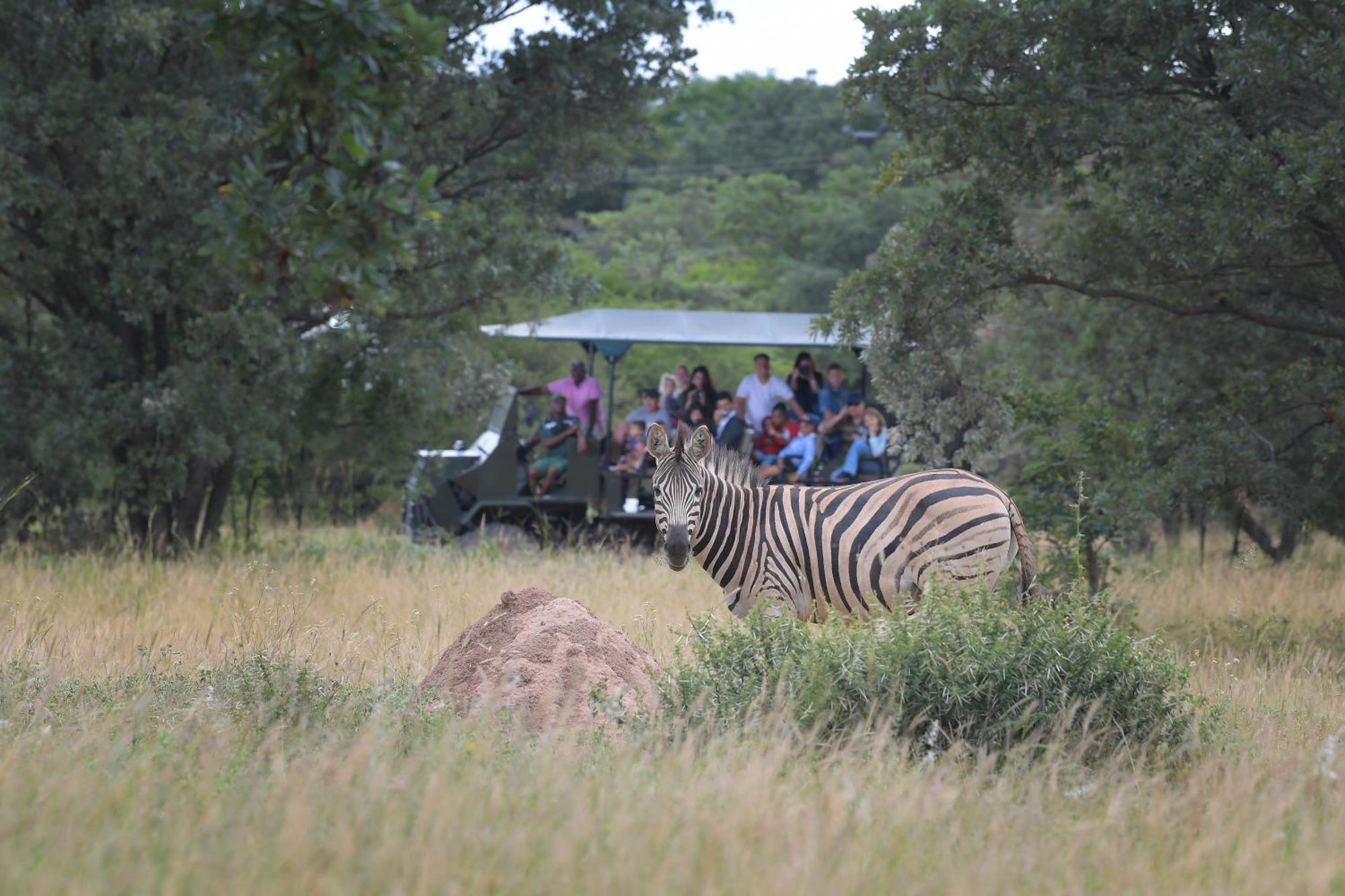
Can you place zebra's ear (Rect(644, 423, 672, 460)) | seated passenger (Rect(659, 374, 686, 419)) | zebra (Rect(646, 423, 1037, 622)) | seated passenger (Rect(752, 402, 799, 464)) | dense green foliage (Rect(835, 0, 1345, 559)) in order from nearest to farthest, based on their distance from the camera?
zebra (Rect(646, 423, 1037, 622)), zebra's ear (Rect(644, 423, 672, 460)), dense green foliage (Rect(835, 0, 1345, 559)), seated passenger (Rect(752, 402, 799, 464)), seated passenger (Rect(659, 374, 686, 419))

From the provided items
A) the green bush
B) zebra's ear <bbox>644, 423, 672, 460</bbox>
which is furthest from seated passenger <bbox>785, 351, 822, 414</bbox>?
the green bush

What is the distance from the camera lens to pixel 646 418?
62.0ft

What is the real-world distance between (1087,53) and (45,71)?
370 inches

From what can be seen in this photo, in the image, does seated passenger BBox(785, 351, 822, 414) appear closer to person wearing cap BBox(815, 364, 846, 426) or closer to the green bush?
person wearing cap BBox(815, 364, 846, 426)

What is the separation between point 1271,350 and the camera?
14195mm

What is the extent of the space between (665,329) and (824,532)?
1109cm

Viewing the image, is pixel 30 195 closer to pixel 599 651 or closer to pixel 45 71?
pixel 45 71

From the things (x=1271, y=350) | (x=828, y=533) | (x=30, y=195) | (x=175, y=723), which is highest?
(x=30, y=195)

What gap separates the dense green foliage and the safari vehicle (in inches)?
242

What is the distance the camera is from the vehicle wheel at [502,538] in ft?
56.3

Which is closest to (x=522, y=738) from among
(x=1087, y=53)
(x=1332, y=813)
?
(x=1332, y=813)

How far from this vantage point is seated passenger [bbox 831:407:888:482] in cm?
1722

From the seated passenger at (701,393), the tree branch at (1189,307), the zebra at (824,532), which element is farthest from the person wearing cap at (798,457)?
the zebra at (824,532)

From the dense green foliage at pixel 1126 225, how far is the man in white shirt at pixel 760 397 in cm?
560
